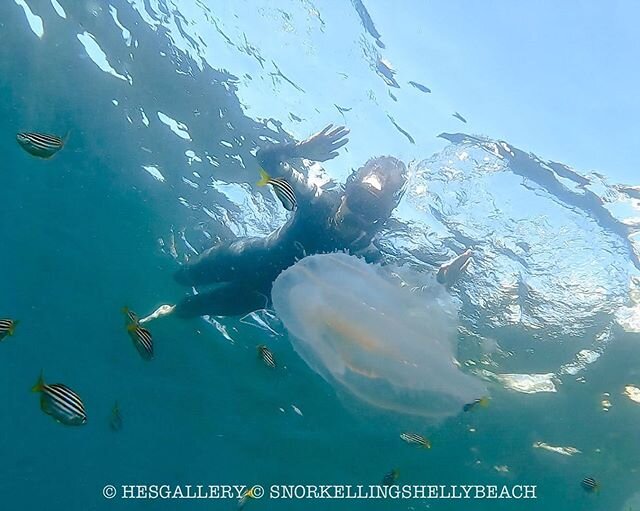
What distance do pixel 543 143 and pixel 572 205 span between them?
5.67 feet

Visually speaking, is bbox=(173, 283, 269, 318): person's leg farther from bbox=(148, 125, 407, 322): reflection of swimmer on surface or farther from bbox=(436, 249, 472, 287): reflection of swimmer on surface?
bbox=(436, 249, 472, 287): reflection of swimmer on surface

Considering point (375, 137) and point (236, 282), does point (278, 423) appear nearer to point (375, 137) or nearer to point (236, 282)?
point (236, 282)

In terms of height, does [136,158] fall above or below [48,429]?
above

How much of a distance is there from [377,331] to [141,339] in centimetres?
314

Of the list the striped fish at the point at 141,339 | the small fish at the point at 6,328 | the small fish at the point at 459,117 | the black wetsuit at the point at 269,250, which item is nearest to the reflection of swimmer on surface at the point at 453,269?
the black wetsuit at the point at 269,250

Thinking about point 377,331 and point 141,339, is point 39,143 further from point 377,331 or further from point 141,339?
point 377,331

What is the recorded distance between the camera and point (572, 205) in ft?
35.7

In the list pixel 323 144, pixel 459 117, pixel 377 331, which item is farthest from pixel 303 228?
pixel 459 117

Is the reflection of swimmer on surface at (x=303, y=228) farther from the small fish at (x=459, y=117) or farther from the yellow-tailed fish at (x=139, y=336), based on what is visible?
the yellow-tailed fish at (x=139, y=336)

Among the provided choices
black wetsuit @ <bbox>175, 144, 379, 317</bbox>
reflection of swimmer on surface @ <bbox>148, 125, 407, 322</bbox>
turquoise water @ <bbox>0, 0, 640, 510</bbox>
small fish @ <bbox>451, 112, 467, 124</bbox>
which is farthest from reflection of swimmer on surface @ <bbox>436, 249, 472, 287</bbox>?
small fish @ <bbox>451, 112, 467, 124</bbox>

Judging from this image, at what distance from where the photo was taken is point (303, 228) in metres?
9.48

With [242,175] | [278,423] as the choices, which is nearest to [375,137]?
[242,175]

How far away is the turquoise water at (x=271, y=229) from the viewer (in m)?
10.2

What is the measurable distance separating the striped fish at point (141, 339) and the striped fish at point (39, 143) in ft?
7.67
